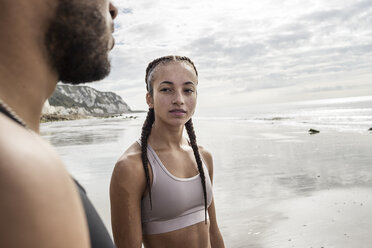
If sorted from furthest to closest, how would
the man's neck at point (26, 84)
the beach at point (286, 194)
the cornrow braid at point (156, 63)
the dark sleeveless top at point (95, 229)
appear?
the beach at point (286, 194) < the cornrow braid at point (156, 63) < the dark sleeveless top at point (95, 229) < the man's neck at point (26, 84)

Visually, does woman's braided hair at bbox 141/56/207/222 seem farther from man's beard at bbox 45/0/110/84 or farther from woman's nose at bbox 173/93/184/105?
man's beard at bbox 45/0/110/84

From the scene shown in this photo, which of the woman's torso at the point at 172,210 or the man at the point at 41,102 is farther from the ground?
the man at the point at 41,102

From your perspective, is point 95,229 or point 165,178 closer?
point 95,229

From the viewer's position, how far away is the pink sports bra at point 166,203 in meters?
2.52

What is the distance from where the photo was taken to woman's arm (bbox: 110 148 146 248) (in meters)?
2.39

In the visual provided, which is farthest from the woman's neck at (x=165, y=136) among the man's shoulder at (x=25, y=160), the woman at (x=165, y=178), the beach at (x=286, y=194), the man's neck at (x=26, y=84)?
the beach at (x=286, y=194)

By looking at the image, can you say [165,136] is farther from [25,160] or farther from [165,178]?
[25,160]

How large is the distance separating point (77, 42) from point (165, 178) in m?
1.60

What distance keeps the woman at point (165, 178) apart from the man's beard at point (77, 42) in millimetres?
1311

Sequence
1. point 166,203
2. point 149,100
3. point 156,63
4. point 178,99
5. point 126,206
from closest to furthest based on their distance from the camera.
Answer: point 126,206 → point 166,203 → point 178,99 → point 156,63 → point 149,100

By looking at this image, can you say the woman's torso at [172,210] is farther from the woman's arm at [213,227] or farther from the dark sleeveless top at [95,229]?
the dark sleeveless top at [95,229]

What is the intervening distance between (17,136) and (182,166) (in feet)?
6.92

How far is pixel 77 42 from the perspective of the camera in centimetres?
116

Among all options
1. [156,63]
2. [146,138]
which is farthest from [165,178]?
[156,63]
